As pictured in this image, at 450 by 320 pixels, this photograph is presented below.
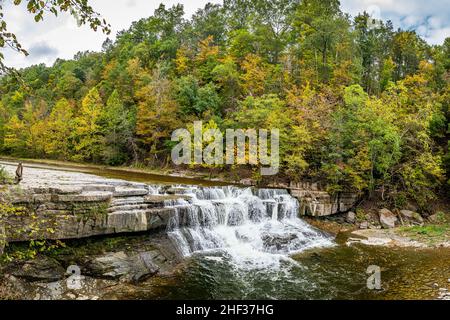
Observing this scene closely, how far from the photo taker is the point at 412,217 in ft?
54.9

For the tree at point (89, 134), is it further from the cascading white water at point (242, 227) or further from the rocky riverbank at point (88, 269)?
the rocky riverbank at point (88, 269)

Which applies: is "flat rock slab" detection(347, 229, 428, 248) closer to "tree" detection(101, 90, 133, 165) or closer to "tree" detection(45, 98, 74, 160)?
"tree" detection(101, 90, 133, 165)

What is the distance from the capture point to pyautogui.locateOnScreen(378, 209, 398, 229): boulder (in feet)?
52.1

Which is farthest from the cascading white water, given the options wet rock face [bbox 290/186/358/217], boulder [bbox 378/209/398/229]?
boulder [bbox 378/209/398/229]

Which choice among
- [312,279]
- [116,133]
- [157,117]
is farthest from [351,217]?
[116,133]

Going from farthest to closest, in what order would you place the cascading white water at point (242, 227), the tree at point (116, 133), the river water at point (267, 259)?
the tree at point (116, 133)
the cascading white water at point (242, 227)
the river water at point (267, 259)

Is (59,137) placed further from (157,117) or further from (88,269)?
(88,269)

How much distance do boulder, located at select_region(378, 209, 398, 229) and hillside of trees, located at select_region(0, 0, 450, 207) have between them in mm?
1338

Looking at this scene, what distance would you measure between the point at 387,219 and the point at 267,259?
30.2 feet

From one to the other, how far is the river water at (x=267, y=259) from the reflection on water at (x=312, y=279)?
2cm

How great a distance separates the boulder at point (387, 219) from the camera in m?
15.9

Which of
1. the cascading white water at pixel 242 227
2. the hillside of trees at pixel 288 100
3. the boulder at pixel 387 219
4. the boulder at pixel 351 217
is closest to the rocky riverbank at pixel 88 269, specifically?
the cascading white water at pixel 242 227
